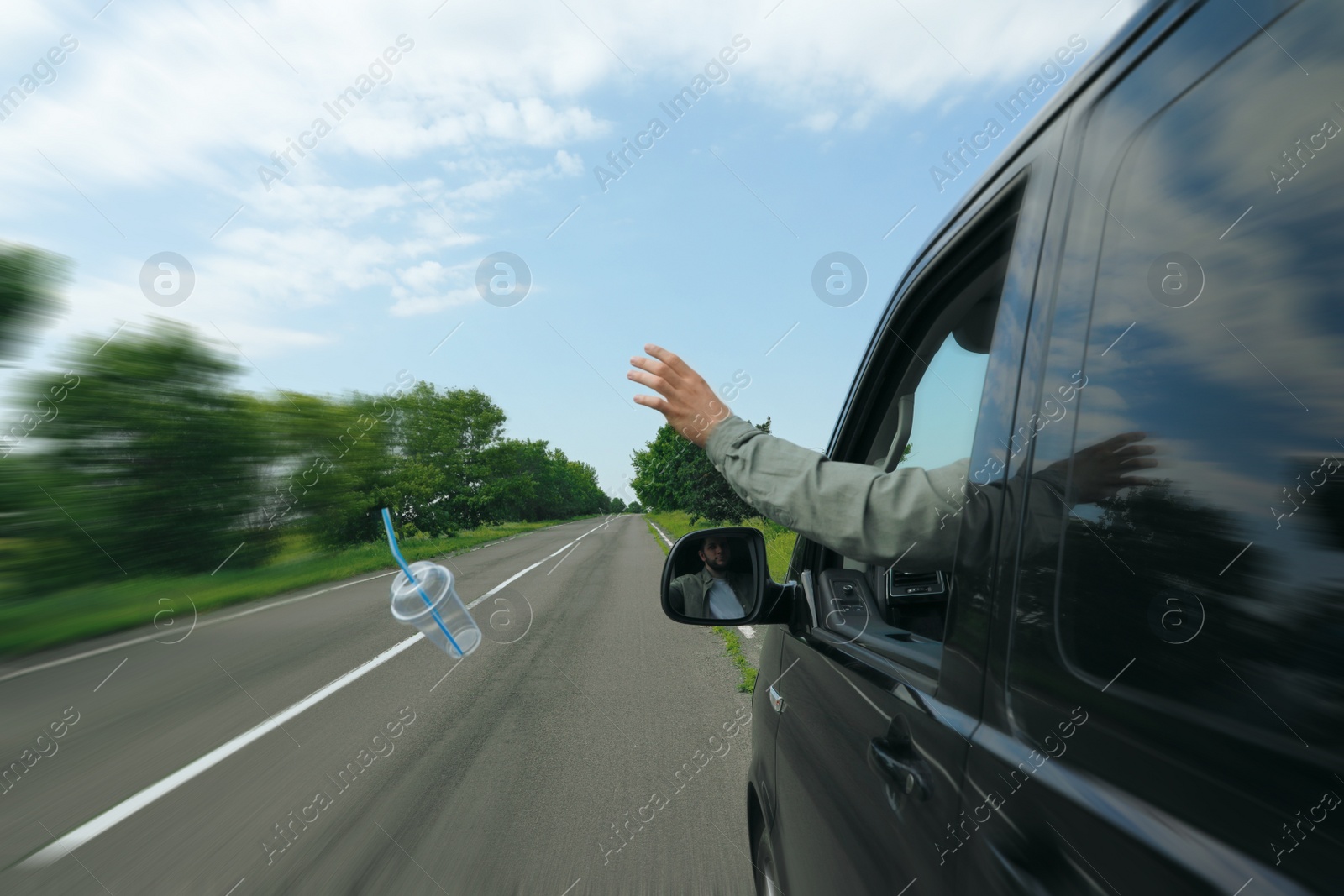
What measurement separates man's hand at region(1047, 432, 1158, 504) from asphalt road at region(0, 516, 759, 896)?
119 inches

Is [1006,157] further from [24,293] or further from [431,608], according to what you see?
[24,293]

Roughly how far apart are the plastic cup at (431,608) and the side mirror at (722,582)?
500 millimetres

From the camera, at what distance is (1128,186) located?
0.93 meters

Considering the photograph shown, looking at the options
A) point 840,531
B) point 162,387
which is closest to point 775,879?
point 840,531

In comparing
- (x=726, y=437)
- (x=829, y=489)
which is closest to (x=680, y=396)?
(x=726, y=437)

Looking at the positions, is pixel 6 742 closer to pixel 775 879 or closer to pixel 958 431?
pixel 775 879

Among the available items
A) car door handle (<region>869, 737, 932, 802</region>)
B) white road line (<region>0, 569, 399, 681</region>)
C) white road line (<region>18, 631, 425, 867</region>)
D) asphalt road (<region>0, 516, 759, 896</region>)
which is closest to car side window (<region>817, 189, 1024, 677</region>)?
car door handle (<region>869, 737, 932, 802</region>)

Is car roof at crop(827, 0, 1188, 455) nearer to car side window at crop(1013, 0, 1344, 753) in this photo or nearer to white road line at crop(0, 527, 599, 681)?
car side window at crop(1013, 0, 1344, 753)

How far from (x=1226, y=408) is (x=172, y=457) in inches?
697

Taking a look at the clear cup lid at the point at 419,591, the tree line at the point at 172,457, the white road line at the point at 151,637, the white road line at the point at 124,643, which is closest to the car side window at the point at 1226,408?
the clear cup lid at the point at 419,591

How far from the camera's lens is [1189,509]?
0.79 m

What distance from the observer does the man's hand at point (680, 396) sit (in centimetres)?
173

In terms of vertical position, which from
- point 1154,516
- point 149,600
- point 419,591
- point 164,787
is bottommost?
point 1154,516

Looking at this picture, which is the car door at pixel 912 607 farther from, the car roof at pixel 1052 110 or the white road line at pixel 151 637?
the white road line at pixel 151 637
